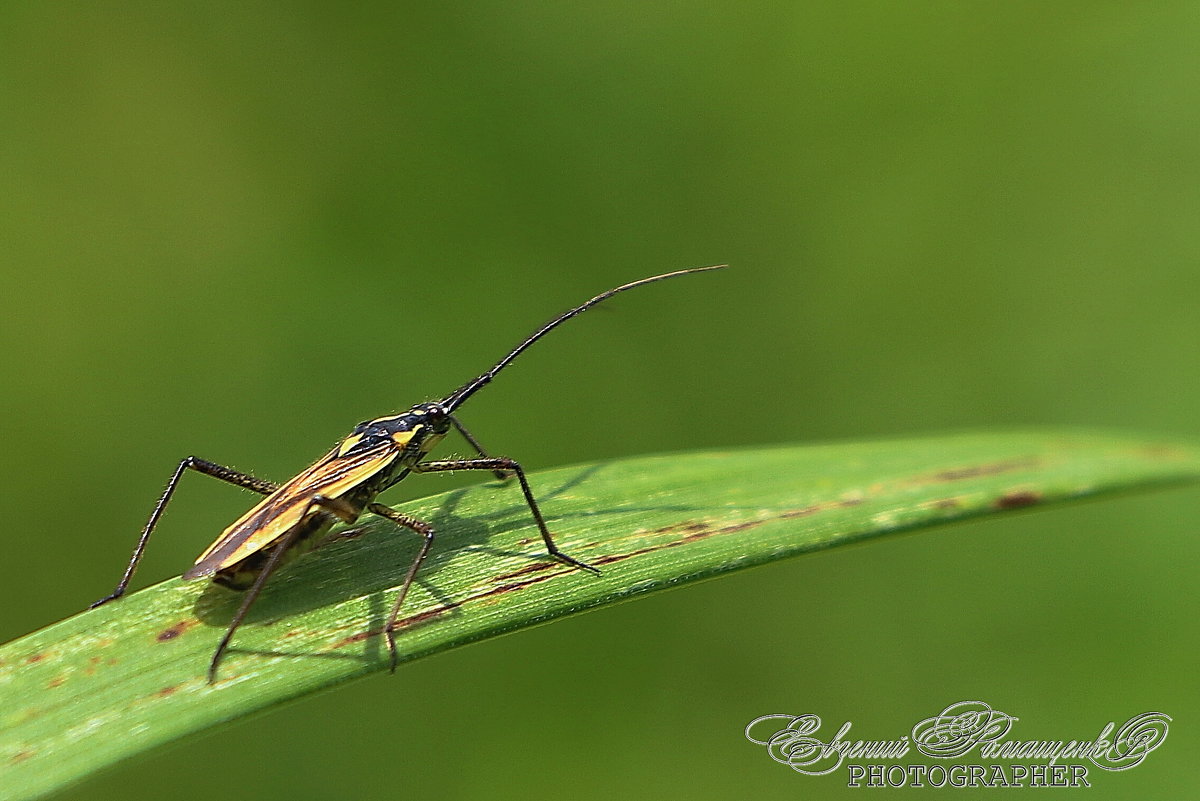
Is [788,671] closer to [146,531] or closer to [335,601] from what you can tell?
[335,601]

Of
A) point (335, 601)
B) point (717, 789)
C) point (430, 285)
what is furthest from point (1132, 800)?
point (430, 285)

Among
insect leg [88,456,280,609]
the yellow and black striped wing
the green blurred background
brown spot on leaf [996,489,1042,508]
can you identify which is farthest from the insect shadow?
brown spot on leaf [996,489,1042,508]

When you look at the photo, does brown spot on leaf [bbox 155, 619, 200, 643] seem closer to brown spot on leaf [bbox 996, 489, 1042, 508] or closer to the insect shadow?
the insect shadow

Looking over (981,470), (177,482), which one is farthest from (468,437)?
(981,470)

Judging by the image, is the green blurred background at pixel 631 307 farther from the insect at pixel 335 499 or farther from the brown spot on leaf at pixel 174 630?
the brown spot on leaf at pixel 174 630

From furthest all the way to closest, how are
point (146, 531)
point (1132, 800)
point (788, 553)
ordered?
point (1132, 800) → point (146, 531) → point (788, 553)
